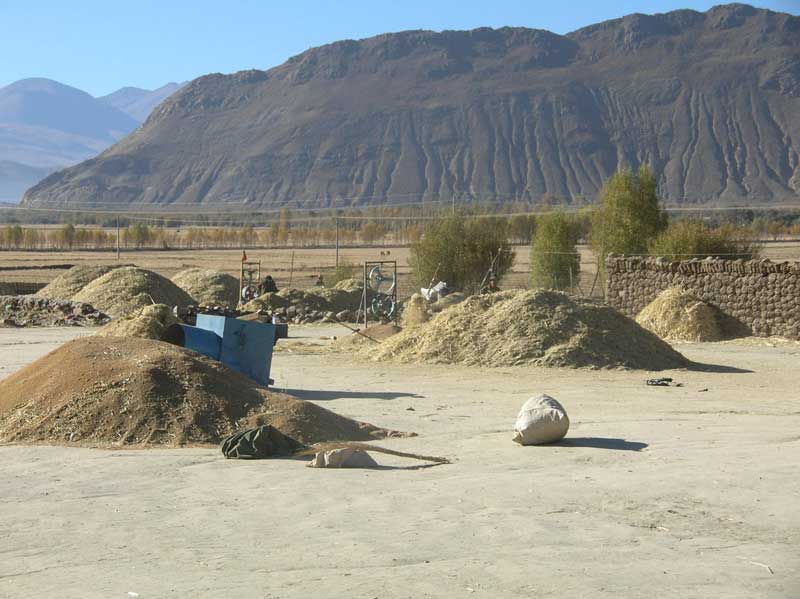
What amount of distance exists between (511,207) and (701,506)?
Answer: 448ft

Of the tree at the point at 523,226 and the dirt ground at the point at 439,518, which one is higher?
the tree at the point at 523,226

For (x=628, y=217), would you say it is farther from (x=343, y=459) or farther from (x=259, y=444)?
(x=343, y=459)

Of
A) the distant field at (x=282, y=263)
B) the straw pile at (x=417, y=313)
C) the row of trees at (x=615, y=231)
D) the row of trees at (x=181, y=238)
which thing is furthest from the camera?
the row of trees at (x=181, y=238)

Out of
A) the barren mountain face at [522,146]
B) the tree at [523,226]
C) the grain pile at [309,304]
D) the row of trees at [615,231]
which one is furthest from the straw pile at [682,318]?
the barren mountain face at [522,146]

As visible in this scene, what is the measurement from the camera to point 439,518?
880cm

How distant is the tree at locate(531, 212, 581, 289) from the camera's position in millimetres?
42844

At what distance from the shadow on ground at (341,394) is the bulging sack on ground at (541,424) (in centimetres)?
Answer: 489

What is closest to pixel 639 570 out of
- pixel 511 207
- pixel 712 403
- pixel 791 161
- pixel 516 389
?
pixel 712 403

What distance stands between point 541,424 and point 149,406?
4120 millimetres

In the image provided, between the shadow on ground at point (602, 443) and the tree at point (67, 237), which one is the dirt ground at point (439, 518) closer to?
the shadow on ground at point (602, 443)

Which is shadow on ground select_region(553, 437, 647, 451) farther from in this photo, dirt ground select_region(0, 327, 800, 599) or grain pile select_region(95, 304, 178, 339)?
grain pile select_region(95, 304, 178, 339)

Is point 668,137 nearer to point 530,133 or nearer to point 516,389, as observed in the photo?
point 530,133

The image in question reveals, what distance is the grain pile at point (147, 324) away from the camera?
18.7 m

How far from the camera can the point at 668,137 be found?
174 m
